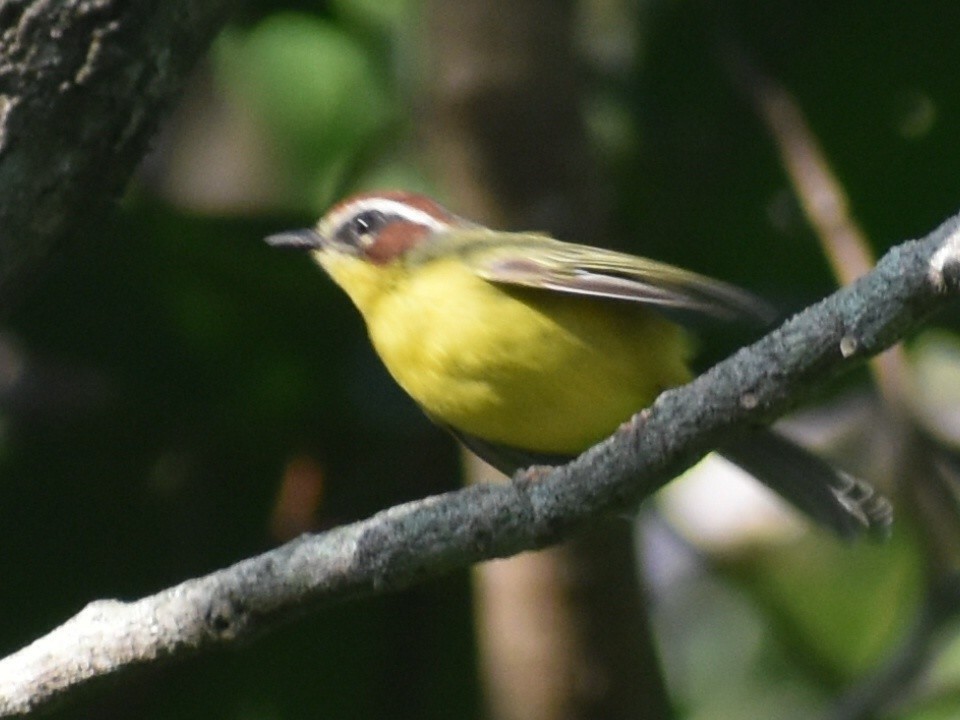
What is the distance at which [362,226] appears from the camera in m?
4.27

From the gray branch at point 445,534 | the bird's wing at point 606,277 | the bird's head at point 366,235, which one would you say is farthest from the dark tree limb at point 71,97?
the bird's head at point 366,235

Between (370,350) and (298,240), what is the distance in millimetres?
383

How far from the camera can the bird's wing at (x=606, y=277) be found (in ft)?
10.0

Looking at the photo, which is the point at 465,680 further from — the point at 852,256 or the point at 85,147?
the point at 85,147

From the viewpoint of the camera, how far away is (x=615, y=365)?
3.69m

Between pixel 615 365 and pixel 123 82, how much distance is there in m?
1.31

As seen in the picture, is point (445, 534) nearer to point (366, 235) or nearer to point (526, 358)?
point (526, 358)

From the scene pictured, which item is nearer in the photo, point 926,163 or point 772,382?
point 772,382

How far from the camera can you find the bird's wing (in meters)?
3.05

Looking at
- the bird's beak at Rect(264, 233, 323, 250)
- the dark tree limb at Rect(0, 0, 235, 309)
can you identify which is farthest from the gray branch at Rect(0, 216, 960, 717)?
the bird's beak at Rect(264, 233, 323, 250)

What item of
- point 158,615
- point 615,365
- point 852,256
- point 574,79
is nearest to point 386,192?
point 574,79

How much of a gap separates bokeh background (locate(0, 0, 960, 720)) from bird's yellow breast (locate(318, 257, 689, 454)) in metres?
0.43

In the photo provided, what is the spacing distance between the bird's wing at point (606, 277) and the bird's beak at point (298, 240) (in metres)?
0.51

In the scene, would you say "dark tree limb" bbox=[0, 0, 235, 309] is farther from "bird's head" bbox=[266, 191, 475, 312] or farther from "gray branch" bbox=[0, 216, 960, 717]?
"bird's head" bbox=[266, 191, 475, 312]
